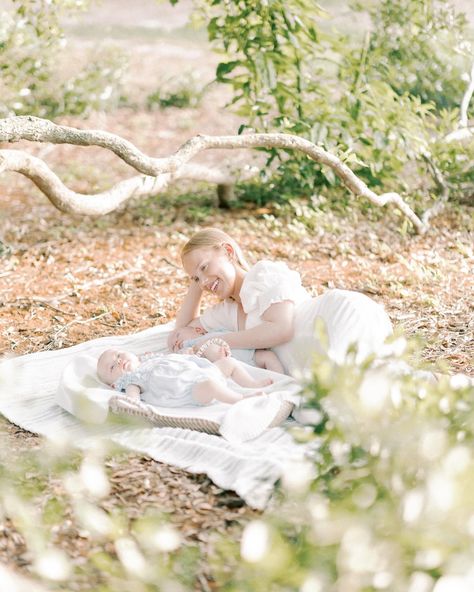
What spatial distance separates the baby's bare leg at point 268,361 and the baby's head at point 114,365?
1.63 ft

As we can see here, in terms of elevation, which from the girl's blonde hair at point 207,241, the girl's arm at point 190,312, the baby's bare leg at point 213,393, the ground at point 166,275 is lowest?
the ground at point 166,275

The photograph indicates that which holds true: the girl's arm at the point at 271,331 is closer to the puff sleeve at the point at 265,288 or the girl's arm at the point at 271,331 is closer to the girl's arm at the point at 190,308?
the puff sleeve at the point at 265,288

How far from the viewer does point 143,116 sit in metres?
10.9

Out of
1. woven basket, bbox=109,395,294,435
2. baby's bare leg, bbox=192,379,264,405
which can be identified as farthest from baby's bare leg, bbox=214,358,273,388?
woven basket, bbox=109,395,294,435

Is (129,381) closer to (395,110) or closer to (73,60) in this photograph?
(395,110)

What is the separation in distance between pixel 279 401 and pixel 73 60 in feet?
35.2

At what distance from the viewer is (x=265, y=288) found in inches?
132

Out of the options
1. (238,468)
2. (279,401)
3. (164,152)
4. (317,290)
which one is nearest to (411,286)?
(317,290)

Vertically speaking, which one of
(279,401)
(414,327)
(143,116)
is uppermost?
(279,401)

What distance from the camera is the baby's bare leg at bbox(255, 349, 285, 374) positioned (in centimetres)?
339

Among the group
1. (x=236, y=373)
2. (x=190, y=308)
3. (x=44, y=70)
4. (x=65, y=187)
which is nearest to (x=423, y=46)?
(x=44, y=70)

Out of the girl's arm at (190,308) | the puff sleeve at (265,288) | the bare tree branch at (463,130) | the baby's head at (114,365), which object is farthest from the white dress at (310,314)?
the bare tree branch at (463,130)

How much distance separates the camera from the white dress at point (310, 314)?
10.3 feet

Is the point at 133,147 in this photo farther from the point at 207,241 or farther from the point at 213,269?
the point at 213,269
